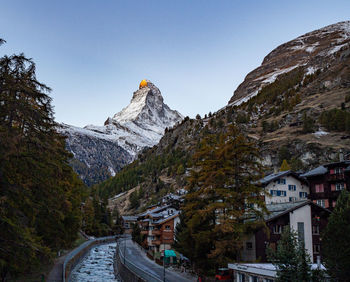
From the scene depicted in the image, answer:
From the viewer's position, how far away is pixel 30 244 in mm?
16094

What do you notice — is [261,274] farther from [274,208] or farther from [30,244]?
[30,244]

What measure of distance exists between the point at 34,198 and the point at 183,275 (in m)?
31.8

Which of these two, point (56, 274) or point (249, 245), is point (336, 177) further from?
point (56, 274)

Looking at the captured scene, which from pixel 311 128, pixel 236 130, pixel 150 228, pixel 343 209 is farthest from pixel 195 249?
pixel 311 128

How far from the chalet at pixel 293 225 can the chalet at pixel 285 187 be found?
1307 centimetres

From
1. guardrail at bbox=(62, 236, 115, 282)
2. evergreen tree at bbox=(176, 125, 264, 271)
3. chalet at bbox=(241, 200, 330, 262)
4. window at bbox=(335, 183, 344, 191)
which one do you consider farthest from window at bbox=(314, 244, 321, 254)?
guardrail at bbox=(62, 236, 115, 282)

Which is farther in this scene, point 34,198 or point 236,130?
point 236,130

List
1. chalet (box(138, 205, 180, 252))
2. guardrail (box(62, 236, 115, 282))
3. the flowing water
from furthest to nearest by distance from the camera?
chalet (box(138, 205, 180, 252)) → the flowing water → guardrail (box(62, 236, 115, 282))

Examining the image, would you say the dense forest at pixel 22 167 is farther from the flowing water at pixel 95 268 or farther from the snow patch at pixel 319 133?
the snow patch at pixel 319 133

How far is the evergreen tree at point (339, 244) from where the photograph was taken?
822 inches

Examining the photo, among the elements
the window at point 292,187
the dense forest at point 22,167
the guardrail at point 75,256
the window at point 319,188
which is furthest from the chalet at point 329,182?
the dense forest at point 22,167

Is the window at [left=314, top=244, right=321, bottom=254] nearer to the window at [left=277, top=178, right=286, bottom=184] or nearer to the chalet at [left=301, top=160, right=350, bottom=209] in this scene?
the chalet at [left=301, top=160, right=350, bottom=209]

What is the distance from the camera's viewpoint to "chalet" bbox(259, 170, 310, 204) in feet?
167

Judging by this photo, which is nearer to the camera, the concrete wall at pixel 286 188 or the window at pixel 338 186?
the window at pixel 338 186
